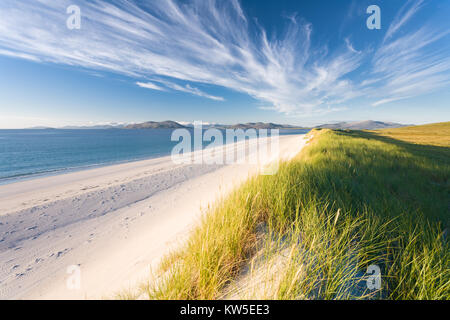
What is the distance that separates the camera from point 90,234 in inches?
176

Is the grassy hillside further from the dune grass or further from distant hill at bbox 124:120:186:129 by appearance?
distant hill at bbox 124:120:186:129

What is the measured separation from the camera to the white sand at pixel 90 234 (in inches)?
117

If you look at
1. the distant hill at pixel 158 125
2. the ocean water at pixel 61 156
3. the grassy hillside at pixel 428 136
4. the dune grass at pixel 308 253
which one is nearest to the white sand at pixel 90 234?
the dune grass at pixel 308 253

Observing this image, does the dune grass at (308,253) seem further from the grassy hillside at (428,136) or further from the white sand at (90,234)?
the grassy hillside at (428,136)

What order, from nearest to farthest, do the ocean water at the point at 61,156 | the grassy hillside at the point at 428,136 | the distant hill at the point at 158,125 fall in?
the ocean water at the point at 61,156, the grassy hillside at the point at 428,136, the distant hill at the point at 158,125

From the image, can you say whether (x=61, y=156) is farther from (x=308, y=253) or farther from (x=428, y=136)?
(x=428, y=136)

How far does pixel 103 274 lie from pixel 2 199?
9054 millimetres

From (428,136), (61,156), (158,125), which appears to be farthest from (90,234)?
(158,125)

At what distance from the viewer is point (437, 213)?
3.01m

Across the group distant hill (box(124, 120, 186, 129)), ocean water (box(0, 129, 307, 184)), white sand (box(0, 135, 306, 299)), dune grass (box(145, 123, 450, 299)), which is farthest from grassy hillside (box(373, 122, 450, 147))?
distant hill (box(124, 120, 186, 129))

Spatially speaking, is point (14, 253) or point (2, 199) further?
point (2, 199)

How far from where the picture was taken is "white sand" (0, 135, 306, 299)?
9.78 ft

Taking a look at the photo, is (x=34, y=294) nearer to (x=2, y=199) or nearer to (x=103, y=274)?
(x=103, y=274)
